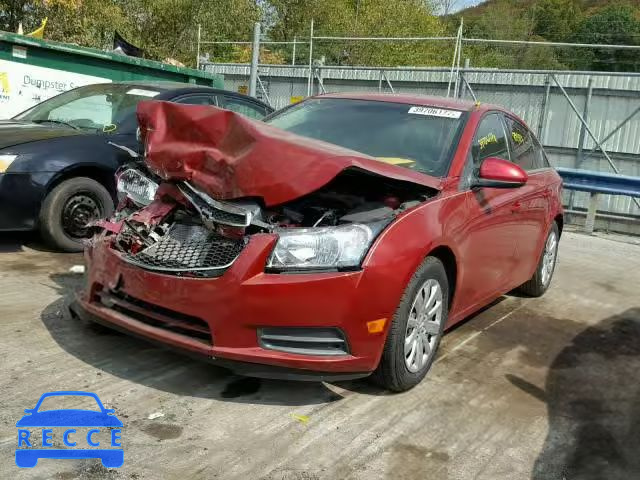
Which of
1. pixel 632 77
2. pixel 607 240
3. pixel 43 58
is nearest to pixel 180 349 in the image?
pixel 43 58

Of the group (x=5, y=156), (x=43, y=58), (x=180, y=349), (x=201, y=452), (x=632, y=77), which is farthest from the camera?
(x=632, y=77)

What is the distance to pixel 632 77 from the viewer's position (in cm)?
1127

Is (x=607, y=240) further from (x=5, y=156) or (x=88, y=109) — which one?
(x=5, y=156)

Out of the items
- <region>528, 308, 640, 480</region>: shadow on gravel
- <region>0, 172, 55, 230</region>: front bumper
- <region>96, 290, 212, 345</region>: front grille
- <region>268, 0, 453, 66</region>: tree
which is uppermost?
<region>268, 0, 453, 66</region>: tree

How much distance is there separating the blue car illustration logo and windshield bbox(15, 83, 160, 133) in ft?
12.0

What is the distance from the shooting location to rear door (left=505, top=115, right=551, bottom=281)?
5.23 m

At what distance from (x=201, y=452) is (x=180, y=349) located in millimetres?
574

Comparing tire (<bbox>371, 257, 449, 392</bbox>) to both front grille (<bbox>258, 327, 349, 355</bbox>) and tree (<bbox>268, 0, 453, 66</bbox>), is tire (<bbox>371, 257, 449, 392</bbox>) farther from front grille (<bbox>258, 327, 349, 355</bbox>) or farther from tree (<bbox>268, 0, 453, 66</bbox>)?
tree (<bbox>268, 0, 453, 66</bbox>)

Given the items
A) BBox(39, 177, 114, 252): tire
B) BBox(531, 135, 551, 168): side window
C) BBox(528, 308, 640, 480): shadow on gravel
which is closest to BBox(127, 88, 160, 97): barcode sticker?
BBox(39, 177, 114, 252): tire

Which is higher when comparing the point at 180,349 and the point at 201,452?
the point at 180,349

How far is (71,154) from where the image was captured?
599 centimetres

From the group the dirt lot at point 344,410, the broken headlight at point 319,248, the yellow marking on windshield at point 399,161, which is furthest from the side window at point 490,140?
the broken headlight at point 319,248

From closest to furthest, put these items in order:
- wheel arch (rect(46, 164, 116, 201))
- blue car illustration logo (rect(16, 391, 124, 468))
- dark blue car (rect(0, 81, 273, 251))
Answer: blue car illustration logo (rect(16, 391, 124, 468))
dark blue car (rect(0, 81, 273, 251))
wheel arch (rect(46, 164, 116, 201))

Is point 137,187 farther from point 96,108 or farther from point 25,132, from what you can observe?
point 96,108
